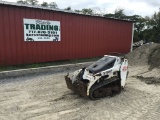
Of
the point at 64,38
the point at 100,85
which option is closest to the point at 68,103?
the point at 100,85

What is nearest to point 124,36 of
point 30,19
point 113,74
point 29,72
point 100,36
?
point 100,36

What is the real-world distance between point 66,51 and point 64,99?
6.24 meters

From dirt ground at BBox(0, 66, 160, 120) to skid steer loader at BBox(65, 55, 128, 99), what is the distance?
0.24 m

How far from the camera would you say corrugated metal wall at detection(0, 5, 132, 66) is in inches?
371

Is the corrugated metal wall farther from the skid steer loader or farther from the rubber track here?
the rubber track

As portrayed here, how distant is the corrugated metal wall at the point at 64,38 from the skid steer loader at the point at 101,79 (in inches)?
195

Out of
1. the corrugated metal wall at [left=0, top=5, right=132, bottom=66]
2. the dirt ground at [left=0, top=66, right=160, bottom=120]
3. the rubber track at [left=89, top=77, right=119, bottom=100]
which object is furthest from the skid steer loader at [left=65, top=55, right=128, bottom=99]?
the corrugated metal wall at [left=0, top=5, right=132, bottom=66]

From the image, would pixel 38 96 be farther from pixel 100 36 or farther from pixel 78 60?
pixel 100 36

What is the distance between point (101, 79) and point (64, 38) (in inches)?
252

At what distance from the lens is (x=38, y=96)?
5875 mm

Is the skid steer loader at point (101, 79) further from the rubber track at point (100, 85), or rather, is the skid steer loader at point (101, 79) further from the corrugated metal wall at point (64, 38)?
the corrugated metal wall at point (64, 38)

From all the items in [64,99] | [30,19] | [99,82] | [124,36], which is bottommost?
[64,99]

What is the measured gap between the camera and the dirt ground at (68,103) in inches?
180

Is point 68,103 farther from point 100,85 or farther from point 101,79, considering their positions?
point 101,79
